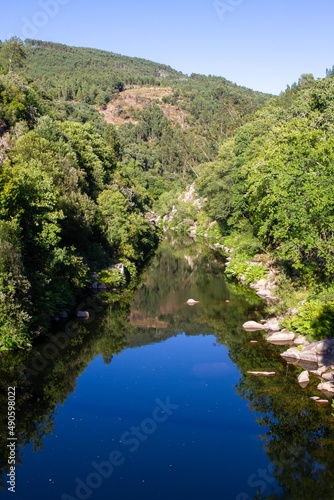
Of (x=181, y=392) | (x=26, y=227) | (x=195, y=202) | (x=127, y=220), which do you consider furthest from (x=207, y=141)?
(x=181, y=392)

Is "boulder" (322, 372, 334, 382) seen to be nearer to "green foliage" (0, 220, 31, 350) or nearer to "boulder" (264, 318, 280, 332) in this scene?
"boulder" (264, 318, 280, 332)

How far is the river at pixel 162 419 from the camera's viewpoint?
58.5 ft

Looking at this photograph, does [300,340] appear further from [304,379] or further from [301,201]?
[301,201]

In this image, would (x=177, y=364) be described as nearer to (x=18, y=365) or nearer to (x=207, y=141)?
(x=18, y=365)

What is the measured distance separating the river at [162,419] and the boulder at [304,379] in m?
0.38

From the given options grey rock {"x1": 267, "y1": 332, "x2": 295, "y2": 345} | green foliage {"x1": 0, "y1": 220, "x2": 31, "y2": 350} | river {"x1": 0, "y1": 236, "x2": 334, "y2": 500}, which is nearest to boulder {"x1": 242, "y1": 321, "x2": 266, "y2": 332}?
river {"x1": 0, "y1": 236, "x2": 334, "y2": 500}

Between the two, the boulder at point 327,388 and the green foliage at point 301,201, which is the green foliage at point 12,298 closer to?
the boulder at point 327,388

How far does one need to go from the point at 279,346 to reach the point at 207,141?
12381 cm

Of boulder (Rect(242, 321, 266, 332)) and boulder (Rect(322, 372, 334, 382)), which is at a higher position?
boulder (Rect(322, 372, 334, 382))

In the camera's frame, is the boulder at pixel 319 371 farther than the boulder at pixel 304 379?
Yes

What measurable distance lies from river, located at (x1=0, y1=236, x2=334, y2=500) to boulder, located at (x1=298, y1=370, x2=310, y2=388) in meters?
0.38

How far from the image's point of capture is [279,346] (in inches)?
1213

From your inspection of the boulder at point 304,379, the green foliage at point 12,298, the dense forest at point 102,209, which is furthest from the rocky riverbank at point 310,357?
the green foliage at point 12,298

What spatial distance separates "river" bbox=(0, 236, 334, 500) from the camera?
1783cm
